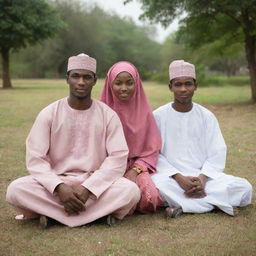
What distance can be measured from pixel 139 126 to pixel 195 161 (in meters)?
0.63

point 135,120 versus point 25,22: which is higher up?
point 25,22

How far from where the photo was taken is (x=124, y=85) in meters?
4.08

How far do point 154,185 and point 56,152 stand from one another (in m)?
0.92

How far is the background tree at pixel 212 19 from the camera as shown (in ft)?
47.0

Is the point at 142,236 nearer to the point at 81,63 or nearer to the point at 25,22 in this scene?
the point at 81,63

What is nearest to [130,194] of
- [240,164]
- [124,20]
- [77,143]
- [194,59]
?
[77,143]

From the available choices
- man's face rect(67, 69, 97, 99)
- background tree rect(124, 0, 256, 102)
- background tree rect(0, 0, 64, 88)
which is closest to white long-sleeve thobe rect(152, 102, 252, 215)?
man's face rect(67, 69, 97, 99)

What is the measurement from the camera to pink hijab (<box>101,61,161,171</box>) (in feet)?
13.9

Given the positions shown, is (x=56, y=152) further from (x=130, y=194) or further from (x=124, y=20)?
(x=124, y=20)

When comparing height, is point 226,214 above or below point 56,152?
below

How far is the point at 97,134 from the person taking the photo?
3943 millimetres

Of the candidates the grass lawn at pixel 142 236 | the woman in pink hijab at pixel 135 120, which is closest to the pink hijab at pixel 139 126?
the woman in pink hijab at pixel 135 120

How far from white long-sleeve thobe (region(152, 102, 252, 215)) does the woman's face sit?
504mm

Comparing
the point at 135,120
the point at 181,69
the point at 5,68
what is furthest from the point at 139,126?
the point at 5,68
